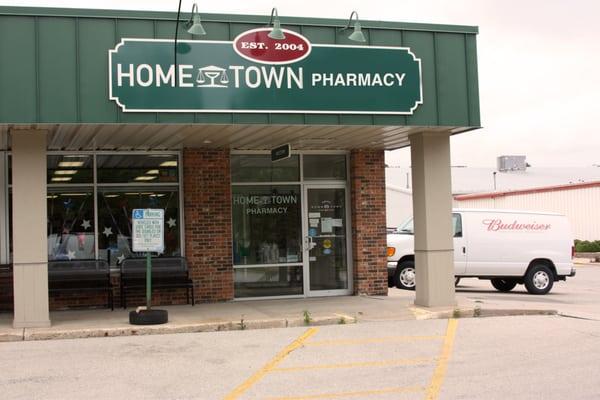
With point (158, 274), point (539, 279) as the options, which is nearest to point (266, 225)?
point (158, 274)

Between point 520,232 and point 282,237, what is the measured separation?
6.55 m

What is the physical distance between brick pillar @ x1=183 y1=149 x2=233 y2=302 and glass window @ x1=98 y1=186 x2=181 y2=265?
329 millimetres

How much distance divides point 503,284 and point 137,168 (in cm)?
1046

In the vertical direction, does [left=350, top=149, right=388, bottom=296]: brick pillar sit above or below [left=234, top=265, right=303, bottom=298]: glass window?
above

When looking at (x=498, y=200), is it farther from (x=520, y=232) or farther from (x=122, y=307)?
(x=122, y=307)

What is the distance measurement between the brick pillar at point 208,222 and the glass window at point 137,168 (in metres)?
0.37

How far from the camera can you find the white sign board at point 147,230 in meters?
11.7

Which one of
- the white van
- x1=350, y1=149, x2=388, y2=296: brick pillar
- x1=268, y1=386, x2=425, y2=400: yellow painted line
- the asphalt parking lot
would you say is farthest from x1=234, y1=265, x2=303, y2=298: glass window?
x1=268, y1=386, x2=425, y2=400: yellow painted line

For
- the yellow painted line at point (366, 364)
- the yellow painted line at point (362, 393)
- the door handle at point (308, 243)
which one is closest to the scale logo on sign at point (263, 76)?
the door handle at point (308, 243)

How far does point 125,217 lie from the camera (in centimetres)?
1417

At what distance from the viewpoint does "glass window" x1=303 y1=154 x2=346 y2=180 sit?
1529 cm

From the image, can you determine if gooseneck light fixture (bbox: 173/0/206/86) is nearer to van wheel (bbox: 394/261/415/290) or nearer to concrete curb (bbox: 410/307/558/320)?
concrete curb (bbox: 410/307/558/320)

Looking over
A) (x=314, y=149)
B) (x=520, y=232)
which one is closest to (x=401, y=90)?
(x=314, y=149)

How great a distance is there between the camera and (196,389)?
7.61 metres
